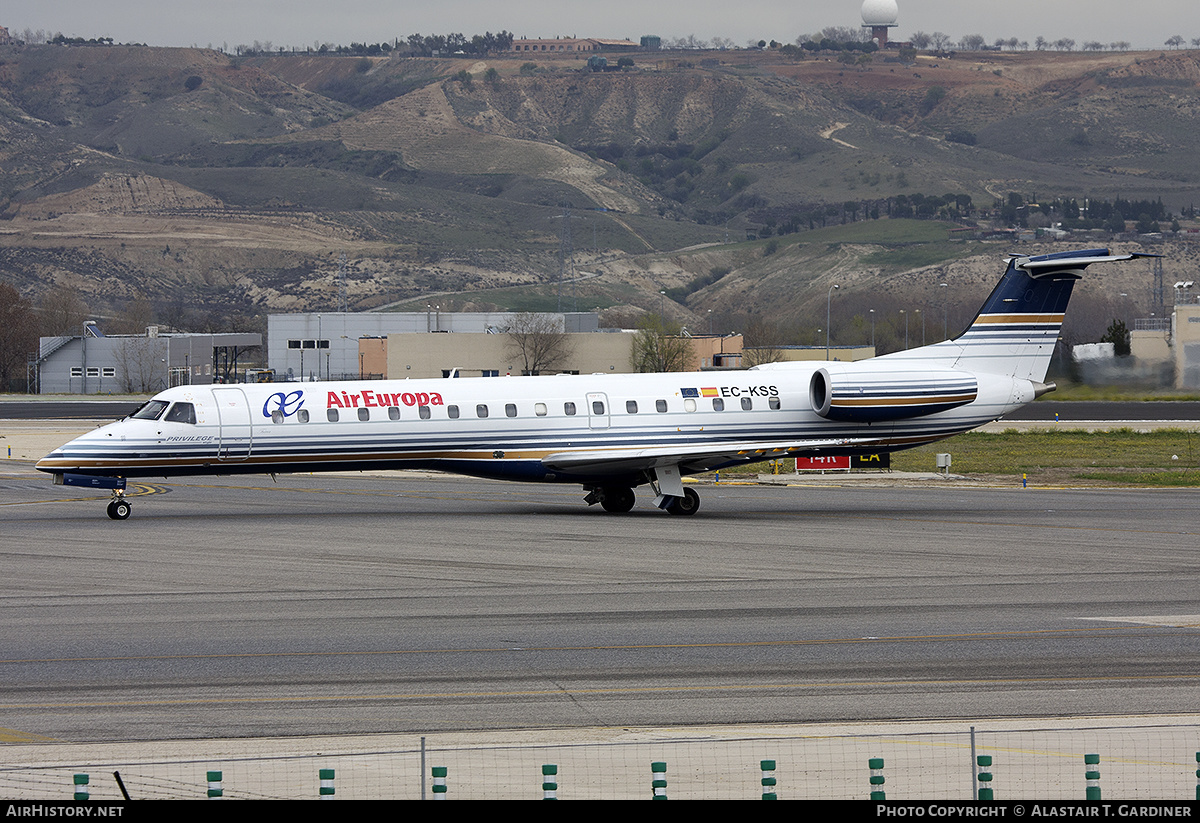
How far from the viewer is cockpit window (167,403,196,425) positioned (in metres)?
31.6

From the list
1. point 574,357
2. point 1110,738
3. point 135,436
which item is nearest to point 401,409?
point 135,436

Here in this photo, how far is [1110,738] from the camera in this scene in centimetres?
1226

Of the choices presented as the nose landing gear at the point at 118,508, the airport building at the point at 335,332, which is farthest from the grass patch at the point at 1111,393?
the airport building at the point at 335,332

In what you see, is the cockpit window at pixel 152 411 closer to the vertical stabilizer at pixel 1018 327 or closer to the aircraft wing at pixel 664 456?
the aircraft wing at pixel 664 456

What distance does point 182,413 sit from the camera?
3175cm

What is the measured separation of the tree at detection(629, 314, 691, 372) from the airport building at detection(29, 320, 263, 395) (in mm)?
36483

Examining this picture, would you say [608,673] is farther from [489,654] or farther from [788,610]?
[788,610]

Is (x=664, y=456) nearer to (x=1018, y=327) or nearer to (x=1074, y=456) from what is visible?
(x=1018, y=327)

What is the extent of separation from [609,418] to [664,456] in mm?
2052

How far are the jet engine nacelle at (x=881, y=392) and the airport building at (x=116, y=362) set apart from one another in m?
93.5

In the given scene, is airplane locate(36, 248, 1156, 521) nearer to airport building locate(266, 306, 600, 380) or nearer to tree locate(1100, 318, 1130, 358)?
tree locate(1100, 318, 1130, 358)

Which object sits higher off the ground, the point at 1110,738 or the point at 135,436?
the point at 135,436

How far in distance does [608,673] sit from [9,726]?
6572mm

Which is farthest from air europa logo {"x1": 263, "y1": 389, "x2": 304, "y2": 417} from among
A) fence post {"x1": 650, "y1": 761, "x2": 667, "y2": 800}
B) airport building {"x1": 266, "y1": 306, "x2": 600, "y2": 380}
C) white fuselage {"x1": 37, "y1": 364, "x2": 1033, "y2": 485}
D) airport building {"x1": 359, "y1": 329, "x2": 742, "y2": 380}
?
airport building {"x1": 266, "y1": 306, "x2": 600, "y2": 380}
